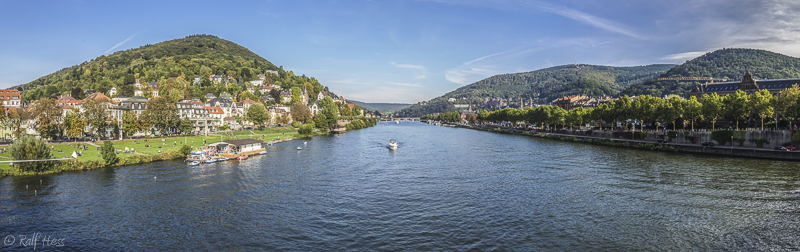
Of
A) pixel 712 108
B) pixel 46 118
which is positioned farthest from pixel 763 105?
pixel 46 118

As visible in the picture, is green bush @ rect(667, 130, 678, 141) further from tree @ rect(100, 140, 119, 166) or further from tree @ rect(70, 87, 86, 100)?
tree @ rect(70, 87, 86, 100)

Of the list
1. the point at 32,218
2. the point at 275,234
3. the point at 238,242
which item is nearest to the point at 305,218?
the point at 275,234

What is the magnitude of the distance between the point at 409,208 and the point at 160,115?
67.9 meters

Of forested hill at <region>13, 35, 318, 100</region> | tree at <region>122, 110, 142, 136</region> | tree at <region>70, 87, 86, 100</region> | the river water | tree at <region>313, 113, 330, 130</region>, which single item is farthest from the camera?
forested hill at <region>13, 35, 318, 100</region>

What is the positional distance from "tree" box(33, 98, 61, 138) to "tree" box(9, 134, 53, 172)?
21379 millimetres

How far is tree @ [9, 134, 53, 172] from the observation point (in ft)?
128

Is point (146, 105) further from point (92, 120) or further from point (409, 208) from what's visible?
point (409, 208)

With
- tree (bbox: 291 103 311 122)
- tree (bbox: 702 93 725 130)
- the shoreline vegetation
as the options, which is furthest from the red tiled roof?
tree (bbox: 702 93 725 130)

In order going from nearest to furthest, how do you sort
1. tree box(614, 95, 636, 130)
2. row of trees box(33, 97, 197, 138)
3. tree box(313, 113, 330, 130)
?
row of trees box(33, 97, 197, 138) < tree box(614, 95, 636, 130) < tree box(313, 113, 330, 130)

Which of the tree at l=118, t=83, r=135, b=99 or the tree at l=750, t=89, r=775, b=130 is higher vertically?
the tree at l=118, t=83, r=135, b=99

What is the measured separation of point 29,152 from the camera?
130 feet

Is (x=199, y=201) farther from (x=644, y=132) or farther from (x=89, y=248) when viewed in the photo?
(x=644, y=132)

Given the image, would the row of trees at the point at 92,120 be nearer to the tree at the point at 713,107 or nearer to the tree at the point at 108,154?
the tree at the point at 108,154

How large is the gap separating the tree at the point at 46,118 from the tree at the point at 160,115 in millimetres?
13925
